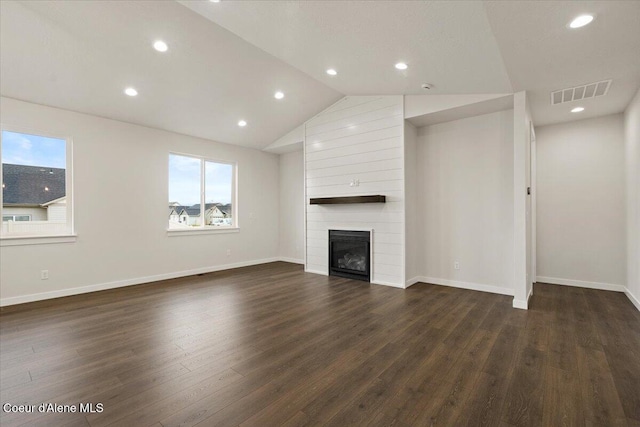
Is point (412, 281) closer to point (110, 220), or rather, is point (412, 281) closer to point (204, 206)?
point (204, 206)

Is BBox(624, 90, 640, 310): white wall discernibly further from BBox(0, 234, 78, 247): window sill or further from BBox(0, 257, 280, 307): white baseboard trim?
BBox(0, 234, 78, 247): window sill

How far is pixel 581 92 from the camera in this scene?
12.1 feet

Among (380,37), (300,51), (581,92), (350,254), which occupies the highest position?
(300,51)

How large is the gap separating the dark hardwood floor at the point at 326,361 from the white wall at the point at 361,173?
3.76 feet

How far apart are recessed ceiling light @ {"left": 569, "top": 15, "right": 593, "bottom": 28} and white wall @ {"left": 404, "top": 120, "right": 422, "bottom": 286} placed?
8.27 ft

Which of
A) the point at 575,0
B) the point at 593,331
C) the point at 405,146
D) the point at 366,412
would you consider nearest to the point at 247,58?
the point at 405,146

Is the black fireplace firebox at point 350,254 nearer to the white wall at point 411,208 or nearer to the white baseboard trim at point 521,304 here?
the white wall at point 411,208

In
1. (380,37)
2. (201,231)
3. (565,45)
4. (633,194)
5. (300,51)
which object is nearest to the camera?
(565,45)

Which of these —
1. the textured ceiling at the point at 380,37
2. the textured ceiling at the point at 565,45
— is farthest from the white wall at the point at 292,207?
the textured ceiling at the point at 565,45

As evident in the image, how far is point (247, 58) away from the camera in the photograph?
397 cm

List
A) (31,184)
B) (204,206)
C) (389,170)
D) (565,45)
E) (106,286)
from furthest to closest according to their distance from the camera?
(204,206) → (389,170) → (106,286) → (31,184) → (565,45)

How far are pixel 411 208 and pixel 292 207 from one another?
3.40 metres

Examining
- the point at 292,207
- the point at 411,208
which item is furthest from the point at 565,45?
the point at 292,207

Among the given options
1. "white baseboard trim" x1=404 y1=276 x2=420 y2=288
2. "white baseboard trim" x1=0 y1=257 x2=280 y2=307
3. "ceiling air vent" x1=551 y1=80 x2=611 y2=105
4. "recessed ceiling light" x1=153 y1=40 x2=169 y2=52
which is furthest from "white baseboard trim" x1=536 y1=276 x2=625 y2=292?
"recessed ceiling light" x1=153 y1=40 x2=169 y2=52
